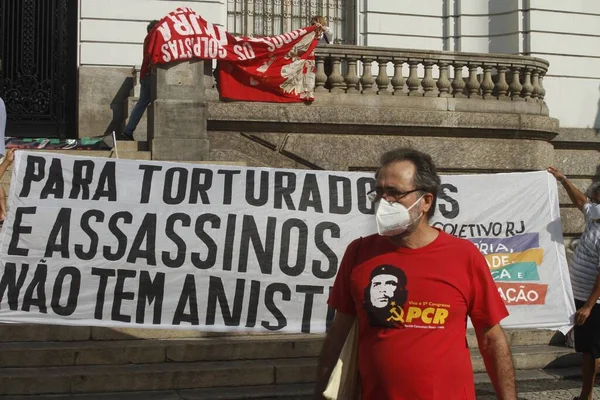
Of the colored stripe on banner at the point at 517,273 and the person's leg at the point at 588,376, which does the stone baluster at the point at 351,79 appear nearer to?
the colored stripe on banner at the point at 517,273

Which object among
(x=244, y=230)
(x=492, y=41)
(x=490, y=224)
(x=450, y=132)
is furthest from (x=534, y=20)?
(x=244, y=230)

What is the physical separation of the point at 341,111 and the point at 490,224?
435 centimetres

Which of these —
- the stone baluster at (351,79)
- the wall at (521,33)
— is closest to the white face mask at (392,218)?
the stone baluster at (351,79)

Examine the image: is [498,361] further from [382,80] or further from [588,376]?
[382,80]

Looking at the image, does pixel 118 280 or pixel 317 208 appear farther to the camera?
pixel 317 208

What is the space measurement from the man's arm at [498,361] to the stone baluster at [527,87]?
31.9 feet

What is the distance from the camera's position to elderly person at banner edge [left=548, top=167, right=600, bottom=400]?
23.2 ft

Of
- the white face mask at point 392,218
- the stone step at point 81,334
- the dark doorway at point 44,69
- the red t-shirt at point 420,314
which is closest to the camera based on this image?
the red t-shirt at point 420,314

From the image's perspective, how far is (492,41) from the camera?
16406 millimetres

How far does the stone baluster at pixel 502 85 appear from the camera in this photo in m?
12.7

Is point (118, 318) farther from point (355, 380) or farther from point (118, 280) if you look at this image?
point (355, 380)

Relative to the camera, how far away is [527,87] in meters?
12.8

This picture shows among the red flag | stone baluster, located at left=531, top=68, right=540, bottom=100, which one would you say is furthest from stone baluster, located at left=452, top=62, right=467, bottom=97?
the red flag

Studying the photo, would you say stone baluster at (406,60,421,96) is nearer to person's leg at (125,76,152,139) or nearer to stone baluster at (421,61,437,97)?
stone baluster at (421,61,437,97)
